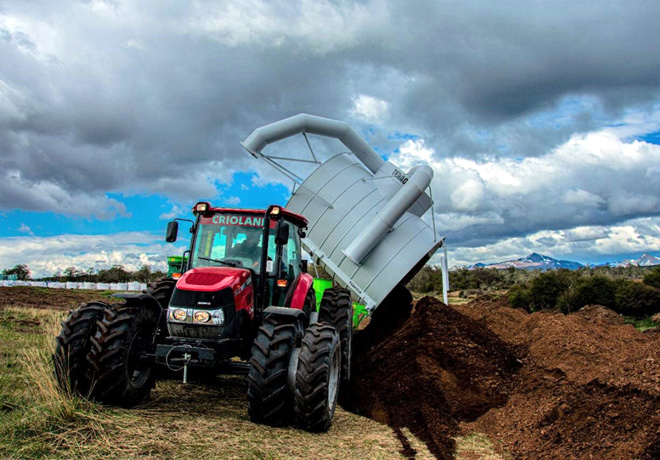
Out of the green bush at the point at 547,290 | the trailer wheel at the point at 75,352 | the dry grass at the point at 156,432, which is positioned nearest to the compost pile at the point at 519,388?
the dry grass at the point at 156,432

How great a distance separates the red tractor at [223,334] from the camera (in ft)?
19.8

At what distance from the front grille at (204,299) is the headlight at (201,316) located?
61 millimetres

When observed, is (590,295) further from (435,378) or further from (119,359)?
(119,359)

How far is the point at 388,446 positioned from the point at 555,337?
192 inches

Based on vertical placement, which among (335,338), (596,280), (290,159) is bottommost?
(335,338)

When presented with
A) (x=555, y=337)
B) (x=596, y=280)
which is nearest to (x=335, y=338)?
(x=555, y=337)

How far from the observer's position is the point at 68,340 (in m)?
6.48

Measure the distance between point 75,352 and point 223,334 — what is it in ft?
5.64

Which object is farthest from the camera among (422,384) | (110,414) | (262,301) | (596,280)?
(596,280)

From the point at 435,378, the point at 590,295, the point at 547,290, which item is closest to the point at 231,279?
the point at 435,378

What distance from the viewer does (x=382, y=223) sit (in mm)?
14609

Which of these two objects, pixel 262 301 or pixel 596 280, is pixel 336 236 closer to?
pixel 262 301

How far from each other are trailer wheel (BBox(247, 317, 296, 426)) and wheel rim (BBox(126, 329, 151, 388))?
159 cm

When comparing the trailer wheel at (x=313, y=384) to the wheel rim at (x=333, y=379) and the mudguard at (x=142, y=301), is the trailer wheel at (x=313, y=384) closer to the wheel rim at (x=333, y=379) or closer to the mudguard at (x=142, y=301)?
the wheel rim at (x=333, y=379)
